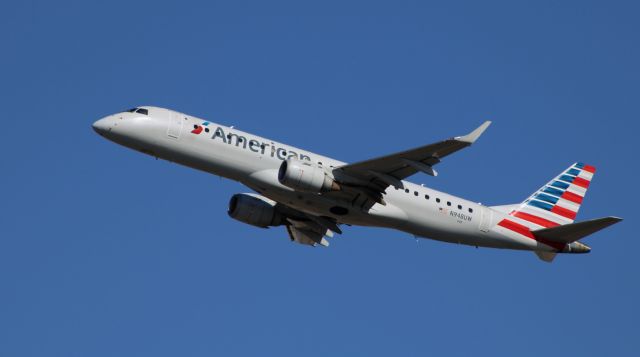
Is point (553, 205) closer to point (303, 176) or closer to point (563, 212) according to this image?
point (563, 212)

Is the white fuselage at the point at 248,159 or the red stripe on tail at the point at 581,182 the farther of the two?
the red stripe on tail at the point at 581,182

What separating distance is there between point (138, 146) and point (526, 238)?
20.8 meters

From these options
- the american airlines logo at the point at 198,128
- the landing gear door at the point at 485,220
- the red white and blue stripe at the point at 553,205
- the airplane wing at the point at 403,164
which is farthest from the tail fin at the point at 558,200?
the american airlines logo at the point at 198,128

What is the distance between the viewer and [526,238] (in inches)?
1941

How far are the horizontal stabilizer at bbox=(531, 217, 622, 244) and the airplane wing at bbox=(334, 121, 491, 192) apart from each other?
29.8 ft

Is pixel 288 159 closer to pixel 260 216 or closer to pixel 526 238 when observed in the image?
pixel 260 216

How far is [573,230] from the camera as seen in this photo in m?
47.5

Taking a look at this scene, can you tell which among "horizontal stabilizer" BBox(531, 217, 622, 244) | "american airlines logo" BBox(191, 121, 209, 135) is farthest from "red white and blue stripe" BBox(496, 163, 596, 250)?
"american airlines logo" BBox(191, 121, 209, 135)

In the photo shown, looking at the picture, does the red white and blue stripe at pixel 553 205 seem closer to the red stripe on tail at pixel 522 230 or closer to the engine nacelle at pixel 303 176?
the red stripe on tail at pixel 522 230

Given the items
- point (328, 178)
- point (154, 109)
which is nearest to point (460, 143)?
point (328, 178)

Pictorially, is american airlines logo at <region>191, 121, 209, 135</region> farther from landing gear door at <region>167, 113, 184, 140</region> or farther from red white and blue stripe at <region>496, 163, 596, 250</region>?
red white and blue stripe at <region>496, 163, 596, 250</region>

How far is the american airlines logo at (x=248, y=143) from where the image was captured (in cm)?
4441

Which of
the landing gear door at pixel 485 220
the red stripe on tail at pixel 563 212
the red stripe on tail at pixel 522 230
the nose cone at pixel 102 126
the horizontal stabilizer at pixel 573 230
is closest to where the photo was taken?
the nose cone at pixel 102 126

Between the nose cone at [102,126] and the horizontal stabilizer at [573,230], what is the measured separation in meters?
22.7
